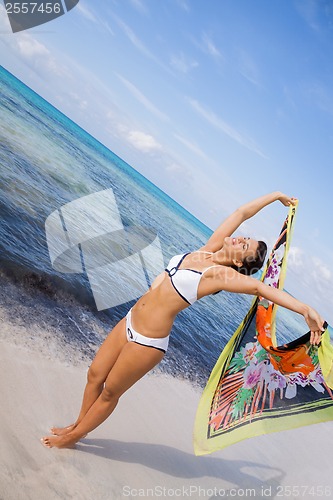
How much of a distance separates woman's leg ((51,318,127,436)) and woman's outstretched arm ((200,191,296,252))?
0.91 m

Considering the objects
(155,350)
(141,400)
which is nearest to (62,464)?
(155,350)

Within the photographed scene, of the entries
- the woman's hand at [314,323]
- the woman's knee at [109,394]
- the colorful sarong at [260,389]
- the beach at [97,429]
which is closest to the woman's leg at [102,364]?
the woman's knee at [109,394]

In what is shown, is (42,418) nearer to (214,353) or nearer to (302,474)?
(302,474)

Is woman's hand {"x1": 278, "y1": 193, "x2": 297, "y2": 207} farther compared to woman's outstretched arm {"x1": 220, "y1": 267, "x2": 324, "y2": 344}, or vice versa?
woman's hand {"x1": 278, "y1": 193, "x2": 297, "y2": 207}

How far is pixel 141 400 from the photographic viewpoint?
507 cm

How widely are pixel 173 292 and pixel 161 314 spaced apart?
0.58 ft

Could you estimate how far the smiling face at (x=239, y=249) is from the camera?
3180 millimetres

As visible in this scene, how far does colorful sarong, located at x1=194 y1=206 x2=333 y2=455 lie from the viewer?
351 centimetres

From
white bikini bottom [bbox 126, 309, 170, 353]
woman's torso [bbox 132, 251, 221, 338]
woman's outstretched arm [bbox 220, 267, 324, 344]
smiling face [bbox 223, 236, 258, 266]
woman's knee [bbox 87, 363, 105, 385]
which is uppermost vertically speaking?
smiling face [bbox 223, 236, 258, 266]

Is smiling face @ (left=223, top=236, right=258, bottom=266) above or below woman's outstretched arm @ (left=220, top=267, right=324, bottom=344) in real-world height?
above

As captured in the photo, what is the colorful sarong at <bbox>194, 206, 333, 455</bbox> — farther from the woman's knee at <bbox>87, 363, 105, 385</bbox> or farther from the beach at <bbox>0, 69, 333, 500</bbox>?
the woman's knee at <bbox>87, 363, 105, 385</bbox>

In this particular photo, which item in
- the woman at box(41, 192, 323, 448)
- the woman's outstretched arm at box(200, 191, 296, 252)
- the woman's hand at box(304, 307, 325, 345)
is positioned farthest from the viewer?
the woman's outstretched arm at box(200, 191, 296, 252)

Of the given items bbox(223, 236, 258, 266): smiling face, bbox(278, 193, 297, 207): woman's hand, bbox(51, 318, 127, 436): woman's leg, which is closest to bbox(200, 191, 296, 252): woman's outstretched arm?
bbox(278, 193, 297, 207): woman's hand

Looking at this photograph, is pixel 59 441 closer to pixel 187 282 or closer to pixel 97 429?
pixel 97 429
